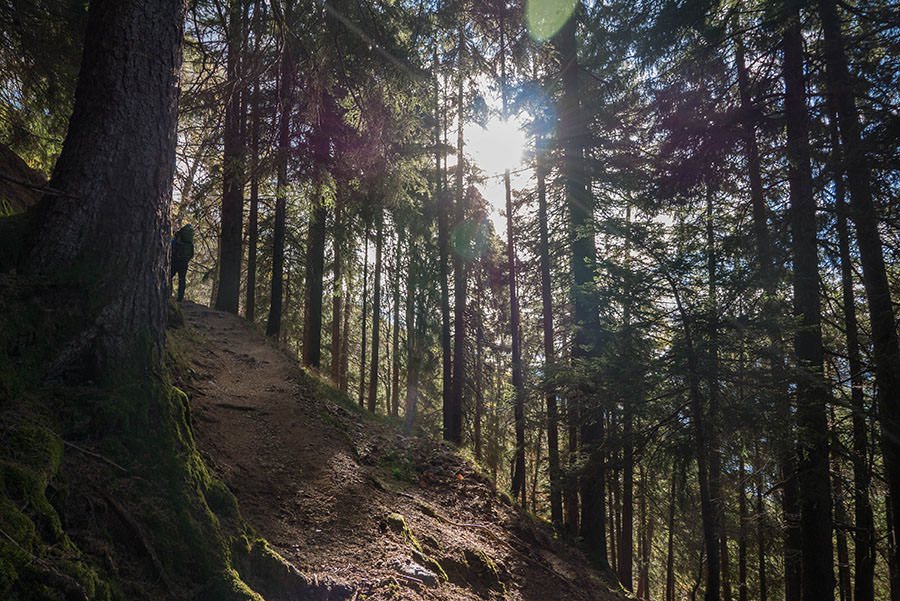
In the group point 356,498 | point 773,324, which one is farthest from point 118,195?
point 773,324

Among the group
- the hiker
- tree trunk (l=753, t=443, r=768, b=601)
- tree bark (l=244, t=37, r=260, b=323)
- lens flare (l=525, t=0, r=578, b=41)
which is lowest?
tree trunk (l=753, t=443, r=768, b=601)

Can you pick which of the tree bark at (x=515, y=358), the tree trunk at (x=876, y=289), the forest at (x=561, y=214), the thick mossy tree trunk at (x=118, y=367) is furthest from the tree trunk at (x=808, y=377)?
the thick mossy tree trunk at (x=118, y=367)

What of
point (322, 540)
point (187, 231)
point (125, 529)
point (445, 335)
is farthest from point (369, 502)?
point (445, 335)

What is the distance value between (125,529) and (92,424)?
2.35 feet

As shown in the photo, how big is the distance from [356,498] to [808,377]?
662 cm

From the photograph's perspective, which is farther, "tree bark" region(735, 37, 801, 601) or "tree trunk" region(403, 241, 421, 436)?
"tree trunk" region(403, 241, 421, 436)

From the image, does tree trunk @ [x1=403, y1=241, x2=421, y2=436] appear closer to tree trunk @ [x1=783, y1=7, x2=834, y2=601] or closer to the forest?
the forest

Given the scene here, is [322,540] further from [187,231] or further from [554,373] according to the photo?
[187,231]

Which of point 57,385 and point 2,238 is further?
point 2,238

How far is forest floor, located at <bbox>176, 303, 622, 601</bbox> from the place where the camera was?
377 centimetres

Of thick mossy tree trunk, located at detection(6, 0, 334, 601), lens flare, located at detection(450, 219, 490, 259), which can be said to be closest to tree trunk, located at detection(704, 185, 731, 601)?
thick mossy tree trunk, located at detection(6, 0, 334, 601)

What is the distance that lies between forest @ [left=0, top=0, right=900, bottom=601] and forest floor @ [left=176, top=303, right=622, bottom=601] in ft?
3.22

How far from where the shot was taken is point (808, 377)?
5.97 meters

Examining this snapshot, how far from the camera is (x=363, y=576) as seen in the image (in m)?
3.52
